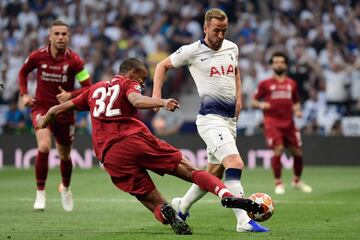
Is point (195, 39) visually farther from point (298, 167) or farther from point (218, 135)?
point (218, 135)

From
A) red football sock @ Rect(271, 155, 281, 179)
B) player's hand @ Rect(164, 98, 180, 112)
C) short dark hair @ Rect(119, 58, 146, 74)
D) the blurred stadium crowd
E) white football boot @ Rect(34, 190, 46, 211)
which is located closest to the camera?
player's hand @ Rect(164, 98, 180, 112)

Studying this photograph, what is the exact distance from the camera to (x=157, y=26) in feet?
93.8

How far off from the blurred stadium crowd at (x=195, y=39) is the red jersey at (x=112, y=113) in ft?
48.5

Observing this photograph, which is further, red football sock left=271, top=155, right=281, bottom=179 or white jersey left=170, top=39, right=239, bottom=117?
red football sock left=271, top=155, right=281, bottom=179

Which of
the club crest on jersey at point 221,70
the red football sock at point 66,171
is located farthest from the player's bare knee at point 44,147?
the club crest on jersey at point 221,70

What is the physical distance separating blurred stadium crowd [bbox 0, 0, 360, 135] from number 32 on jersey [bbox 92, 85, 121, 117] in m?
14.8

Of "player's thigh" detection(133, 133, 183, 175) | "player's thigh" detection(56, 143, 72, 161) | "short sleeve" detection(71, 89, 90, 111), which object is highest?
"short sleeve" detection(71, 89, 90, 111)

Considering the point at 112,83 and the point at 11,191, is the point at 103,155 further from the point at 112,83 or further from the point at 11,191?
the point at 11,191

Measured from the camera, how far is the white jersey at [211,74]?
1118 centimetres

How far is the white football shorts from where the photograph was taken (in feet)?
35.8

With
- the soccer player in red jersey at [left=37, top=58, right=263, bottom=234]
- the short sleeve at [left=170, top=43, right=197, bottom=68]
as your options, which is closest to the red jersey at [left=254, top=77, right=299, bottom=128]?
the short sleeve at [left=170, top=43, right=197, bottom=68]

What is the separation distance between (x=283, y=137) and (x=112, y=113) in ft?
27.8

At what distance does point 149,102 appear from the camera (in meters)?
9.81

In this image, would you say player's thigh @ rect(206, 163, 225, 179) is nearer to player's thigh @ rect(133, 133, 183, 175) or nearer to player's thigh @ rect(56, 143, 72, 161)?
player's thigh @ rect(133, 133, 183, 175)
